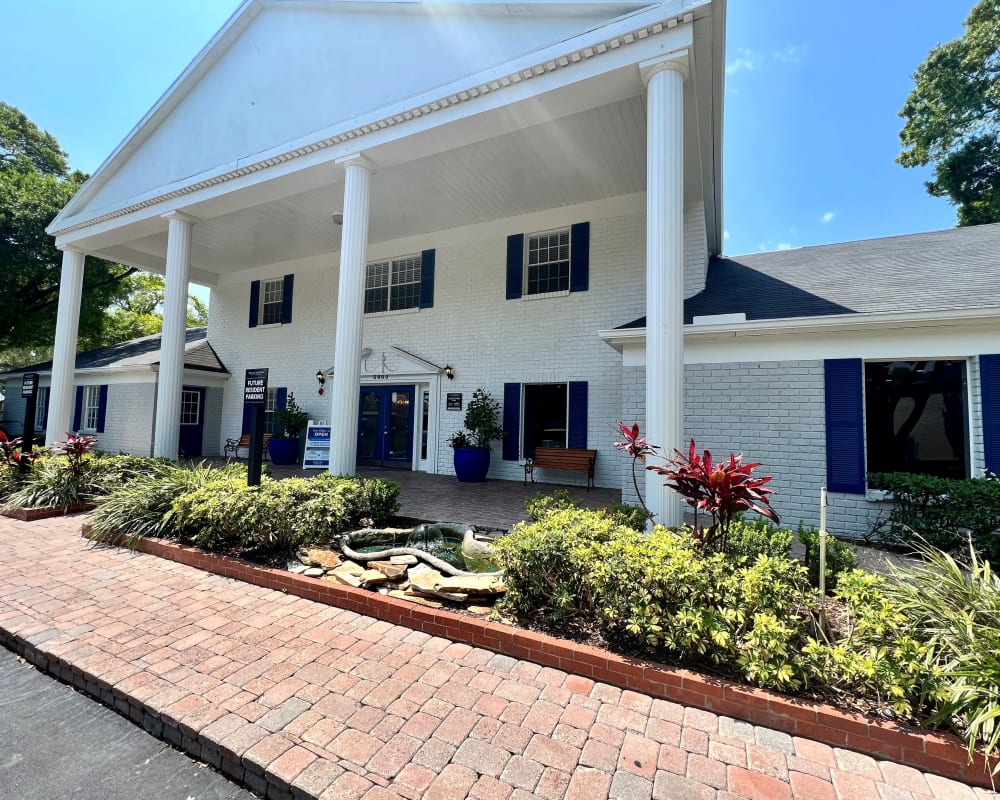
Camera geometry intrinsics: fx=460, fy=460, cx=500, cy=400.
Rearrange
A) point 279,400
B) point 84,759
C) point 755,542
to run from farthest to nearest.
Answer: point 279,400, point 755,542, point 84,759

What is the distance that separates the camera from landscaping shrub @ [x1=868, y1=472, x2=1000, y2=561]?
4.38 m

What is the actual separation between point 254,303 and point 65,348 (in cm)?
432

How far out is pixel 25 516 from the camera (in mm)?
6227

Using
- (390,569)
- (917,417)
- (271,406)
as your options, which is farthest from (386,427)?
(917,417)

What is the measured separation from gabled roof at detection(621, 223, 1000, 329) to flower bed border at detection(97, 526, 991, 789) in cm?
475

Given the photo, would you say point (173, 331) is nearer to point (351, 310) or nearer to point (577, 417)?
point (351, 310)

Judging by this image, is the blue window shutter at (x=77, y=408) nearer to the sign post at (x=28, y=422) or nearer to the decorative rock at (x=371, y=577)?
the sign post at (x=28, y=422)

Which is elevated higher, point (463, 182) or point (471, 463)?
point (463, 182)

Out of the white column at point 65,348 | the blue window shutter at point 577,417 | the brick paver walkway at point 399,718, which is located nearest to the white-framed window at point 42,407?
the white column at point 65,348

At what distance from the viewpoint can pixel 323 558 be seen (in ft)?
14.3

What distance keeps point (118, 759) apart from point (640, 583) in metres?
2.82

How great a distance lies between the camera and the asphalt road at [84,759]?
198 centimetres

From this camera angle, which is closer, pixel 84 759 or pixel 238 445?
pixel 84 759

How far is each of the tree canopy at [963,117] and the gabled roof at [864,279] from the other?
1171 centimetres
